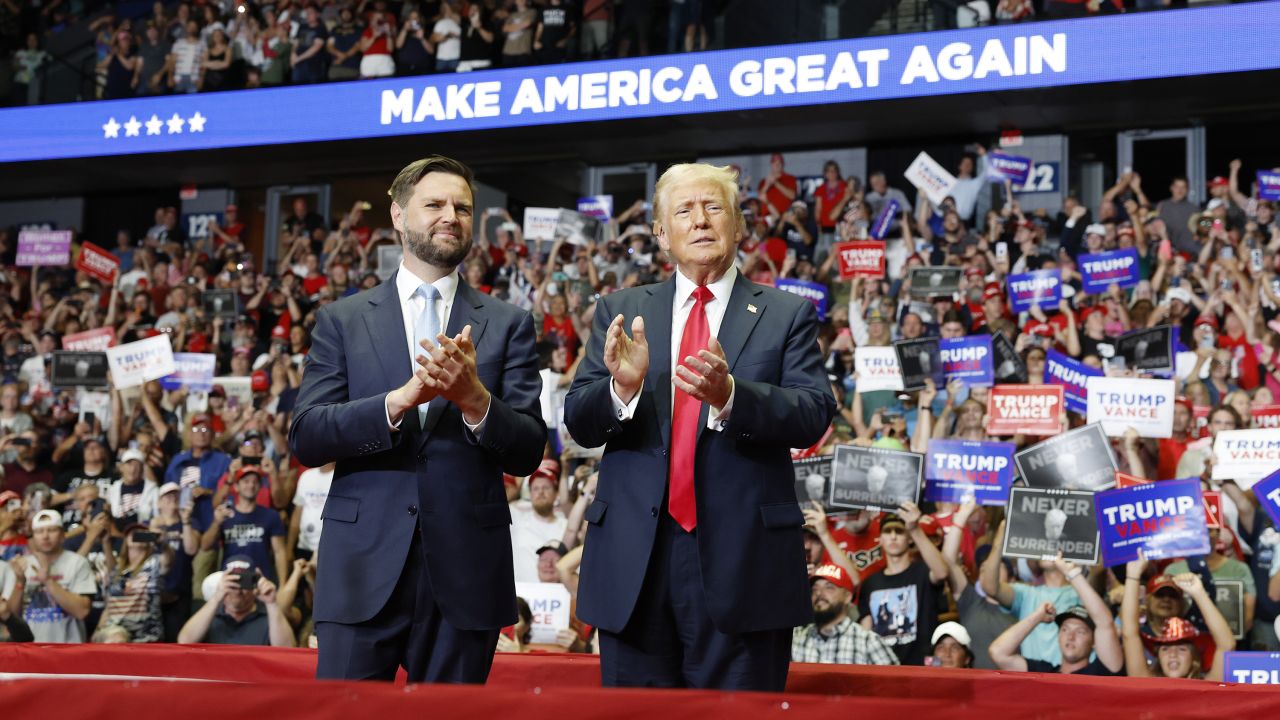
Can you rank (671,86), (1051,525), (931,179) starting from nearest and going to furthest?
(1051,525)
(931,179)
(671,86)

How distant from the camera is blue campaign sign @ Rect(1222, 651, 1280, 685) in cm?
467

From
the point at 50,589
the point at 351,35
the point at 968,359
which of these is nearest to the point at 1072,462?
the point at 968,359

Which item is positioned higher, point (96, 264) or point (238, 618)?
point (96, 264)

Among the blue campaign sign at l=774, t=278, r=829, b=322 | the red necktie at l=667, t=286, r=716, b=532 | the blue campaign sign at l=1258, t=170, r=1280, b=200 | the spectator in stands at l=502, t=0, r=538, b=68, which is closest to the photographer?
the red necktie at l=667, t=286, r=716, b=532

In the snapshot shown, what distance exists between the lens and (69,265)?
41.2 feet

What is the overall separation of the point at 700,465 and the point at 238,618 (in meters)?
4.39

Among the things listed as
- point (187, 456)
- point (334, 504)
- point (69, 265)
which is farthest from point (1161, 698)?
point (69, 265)

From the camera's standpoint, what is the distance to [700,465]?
2.47 m

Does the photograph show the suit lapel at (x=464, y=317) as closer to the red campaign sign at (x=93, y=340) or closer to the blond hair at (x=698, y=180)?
the blond hair at (x=698, y=180)

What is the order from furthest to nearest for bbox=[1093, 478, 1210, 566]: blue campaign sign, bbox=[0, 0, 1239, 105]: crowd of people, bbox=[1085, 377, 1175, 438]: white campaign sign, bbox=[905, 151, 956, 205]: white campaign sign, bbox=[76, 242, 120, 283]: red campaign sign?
1. bbox=[76, 242, 120, 283]: red campaign sign
2. bbox=[0, 0, 1239, 105]: crowd of people
3. bbox=[905, 151, 956, 205]: white campaign sign
4. bbox=[1085, 377, 1175, 438]: white campaign sign
5. bbox=[1093, 478, 1210, 566]: blue campaign sign

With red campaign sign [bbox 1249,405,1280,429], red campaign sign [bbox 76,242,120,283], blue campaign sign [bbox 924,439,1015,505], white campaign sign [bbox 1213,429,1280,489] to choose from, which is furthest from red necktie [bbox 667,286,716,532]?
red campaign sign [bbox 76,242,120,283]

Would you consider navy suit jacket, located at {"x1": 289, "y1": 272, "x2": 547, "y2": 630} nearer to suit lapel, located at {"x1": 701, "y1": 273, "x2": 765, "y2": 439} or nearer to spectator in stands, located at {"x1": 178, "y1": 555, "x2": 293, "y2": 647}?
suit lapel, located at {"x1": 701, "y1": 273, "x2": 765, "y2": 439}

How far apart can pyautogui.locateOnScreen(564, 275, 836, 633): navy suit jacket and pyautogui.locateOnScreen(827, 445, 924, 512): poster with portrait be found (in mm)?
3318

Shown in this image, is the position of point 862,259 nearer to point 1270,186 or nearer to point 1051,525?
point 1270,186
